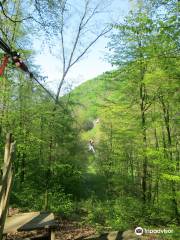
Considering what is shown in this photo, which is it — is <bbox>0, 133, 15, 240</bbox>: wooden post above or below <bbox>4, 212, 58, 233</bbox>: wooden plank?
above

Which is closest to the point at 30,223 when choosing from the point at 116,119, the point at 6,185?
the point at 6,185

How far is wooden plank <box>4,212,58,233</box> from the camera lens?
8.34 m

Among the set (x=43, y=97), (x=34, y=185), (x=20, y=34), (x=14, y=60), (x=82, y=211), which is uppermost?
(x=20, y=34)

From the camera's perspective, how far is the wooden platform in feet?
27.4

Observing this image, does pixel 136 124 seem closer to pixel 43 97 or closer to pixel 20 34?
pixel 43 97

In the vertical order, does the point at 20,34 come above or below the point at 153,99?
above

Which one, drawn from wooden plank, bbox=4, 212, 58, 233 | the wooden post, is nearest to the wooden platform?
wooden plank, bbox=4, 212, 58, 233

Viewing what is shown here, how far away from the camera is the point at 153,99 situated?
55.3ft

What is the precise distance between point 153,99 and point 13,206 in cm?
947

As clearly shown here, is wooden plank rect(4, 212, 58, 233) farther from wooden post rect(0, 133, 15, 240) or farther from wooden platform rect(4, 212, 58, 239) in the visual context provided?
wooden post rect(0, 133, 15, 240)

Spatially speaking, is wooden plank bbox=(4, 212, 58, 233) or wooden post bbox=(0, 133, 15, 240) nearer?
wooden post bbox=(0, 133, 15, 240)

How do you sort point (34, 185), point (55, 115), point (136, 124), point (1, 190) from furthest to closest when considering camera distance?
point (34, 185)
point (55, 115)
point (136, 124)
point (1, 190)

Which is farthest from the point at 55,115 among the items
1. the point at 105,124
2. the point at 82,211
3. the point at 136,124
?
the point at 105,124

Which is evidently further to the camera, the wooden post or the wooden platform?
the wooden platform
